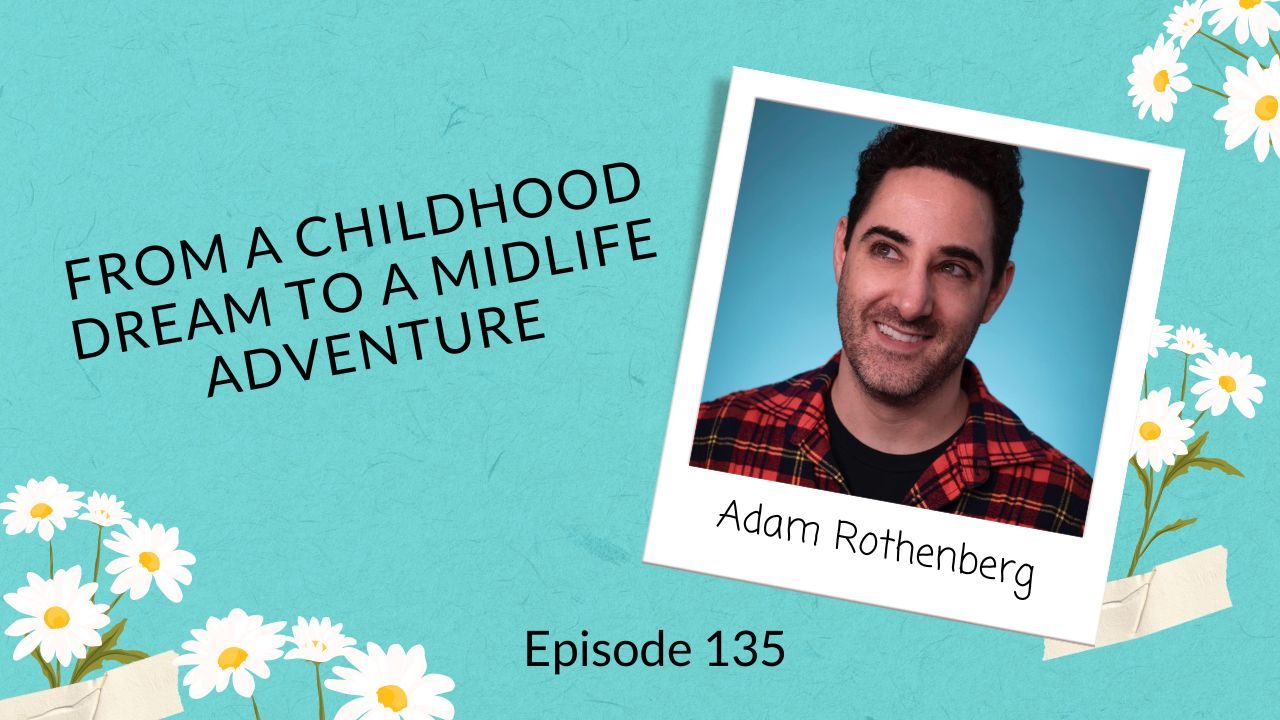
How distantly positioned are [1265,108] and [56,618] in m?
2.03

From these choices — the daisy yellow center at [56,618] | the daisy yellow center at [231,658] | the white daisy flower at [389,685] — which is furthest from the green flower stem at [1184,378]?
the daisy yellow center at [56,618]

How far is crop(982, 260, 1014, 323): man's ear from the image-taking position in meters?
1.65

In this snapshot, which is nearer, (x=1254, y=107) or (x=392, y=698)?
(x=392, y=698)

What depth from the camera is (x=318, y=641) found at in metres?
1.63

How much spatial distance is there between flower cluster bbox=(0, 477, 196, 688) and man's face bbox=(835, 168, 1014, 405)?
110cm

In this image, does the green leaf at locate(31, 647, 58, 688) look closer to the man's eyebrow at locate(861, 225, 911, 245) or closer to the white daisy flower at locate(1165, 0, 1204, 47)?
the man's eyebrow at locate(861, 225, 911, 245)

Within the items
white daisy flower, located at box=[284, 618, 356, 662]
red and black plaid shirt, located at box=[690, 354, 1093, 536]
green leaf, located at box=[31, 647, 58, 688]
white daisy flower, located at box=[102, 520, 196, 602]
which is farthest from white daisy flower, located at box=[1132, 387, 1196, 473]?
green leaf, located at box=[31, 647, 58, 688]

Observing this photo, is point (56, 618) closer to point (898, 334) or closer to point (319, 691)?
point (319, 691)

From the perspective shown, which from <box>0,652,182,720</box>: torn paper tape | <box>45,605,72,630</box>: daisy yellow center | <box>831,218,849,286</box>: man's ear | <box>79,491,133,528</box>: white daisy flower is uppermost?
<box>831,218,849,286</box>: man's ear

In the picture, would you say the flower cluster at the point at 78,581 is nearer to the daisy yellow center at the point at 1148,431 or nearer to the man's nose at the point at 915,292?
the man's nose at the point at 915,292

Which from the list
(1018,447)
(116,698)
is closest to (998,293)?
(1018,447)

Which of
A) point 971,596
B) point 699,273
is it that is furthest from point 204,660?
point 971,596

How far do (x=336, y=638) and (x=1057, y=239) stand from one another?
4.06ft

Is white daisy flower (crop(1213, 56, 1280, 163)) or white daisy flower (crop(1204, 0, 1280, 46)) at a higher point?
white daisy flower (crop(1204, 0, 1280, 46))
